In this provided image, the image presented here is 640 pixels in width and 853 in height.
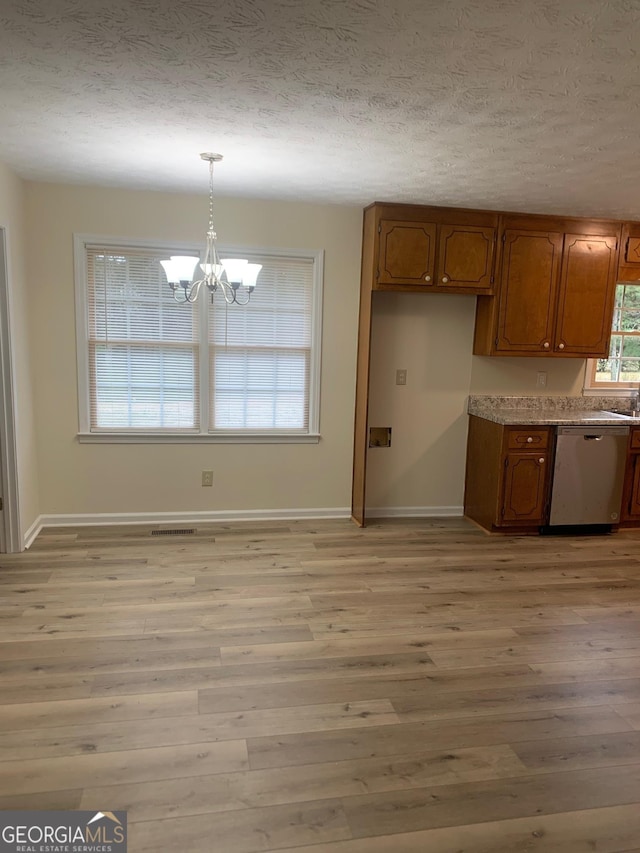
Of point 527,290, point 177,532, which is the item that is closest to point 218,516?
point 177,532

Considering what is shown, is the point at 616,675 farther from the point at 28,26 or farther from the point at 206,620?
the point at 28,26

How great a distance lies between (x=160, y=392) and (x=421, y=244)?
2226 millimetres

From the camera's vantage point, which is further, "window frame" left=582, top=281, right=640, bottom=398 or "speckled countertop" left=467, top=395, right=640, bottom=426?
"window frame" left=582, top=281, right=640, bottom=398

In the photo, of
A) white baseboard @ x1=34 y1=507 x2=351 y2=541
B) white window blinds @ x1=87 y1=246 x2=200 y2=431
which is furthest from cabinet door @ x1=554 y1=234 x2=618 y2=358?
white window blinds @ x1=87 y1=246 x2=200 y2=431

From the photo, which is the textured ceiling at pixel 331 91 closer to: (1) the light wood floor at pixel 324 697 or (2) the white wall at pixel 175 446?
(2) the white wall at pixel 175 446

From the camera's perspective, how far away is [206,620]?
3070 mm

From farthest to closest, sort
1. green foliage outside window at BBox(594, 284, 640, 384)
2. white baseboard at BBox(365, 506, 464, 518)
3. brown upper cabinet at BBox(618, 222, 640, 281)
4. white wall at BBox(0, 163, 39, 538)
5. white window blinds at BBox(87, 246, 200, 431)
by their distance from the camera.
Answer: green foliage outside window at BBox(594, 284, 640, 384) → white baseboard at BBox(365, 506, 464, 518) → brown upper cabinet at BBox(618, 222, 640, 281) → white window blinds at BBox(87, 246, 200, 431) → white wall at BBox(0, 163, 39, 538)

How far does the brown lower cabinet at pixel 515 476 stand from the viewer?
4.40 metres

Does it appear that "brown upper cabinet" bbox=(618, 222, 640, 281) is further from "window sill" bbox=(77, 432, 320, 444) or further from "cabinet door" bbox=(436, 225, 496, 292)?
"window sill" bbox=(77, 432, 320, 444)

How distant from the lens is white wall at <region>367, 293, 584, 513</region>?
4734mm

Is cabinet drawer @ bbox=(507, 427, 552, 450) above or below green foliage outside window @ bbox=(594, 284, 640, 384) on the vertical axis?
below

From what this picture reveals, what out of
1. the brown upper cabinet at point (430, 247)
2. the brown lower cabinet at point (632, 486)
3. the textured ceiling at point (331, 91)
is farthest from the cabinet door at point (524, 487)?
the textured ceiling at point (331, 91)

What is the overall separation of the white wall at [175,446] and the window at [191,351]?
0.33 feet

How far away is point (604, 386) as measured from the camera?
202 inches
